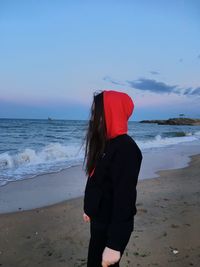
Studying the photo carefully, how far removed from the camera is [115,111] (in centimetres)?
211

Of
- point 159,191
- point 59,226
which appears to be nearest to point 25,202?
point 59,226

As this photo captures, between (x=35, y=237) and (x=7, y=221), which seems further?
(x=7, y=221)

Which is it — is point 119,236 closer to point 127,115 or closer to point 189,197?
point 127,115

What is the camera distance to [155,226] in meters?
4.75

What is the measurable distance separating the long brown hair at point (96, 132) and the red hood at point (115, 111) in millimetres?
36

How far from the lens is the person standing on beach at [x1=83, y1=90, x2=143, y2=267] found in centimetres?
199

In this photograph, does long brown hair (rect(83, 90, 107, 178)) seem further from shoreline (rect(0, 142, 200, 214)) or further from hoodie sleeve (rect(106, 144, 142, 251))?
shoreline (rect(0, 142, 200, 214))

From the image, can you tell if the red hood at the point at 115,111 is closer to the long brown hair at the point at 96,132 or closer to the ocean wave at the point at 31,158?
the long brown hair at the point at 96,132

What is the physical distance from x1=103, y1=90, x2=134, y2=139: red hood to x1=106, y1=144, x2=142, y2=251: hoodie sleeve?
127mm

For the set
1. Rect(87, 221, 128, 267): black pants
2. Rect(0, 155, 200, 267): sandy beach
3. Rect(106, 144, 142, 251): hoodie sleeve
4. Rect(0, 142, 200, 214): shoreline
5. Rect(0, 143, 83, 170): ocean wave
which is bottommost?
Rect(0, 143, 83, 170): ocean wave

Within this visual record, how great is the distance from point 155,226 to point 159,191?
2605mm

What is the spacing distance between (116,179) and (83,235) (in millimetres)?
2696

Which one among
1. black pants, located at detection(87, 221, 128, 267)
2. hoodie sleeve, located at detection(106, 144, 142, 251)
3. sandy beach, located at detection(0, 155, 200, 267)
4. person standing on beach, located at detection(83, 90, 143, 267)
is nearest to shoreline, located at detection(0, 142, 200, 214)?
sandy beach, located at detection(0, 155, 200, 267)

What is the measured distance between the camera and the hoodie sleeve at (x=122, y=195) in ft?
6.46
